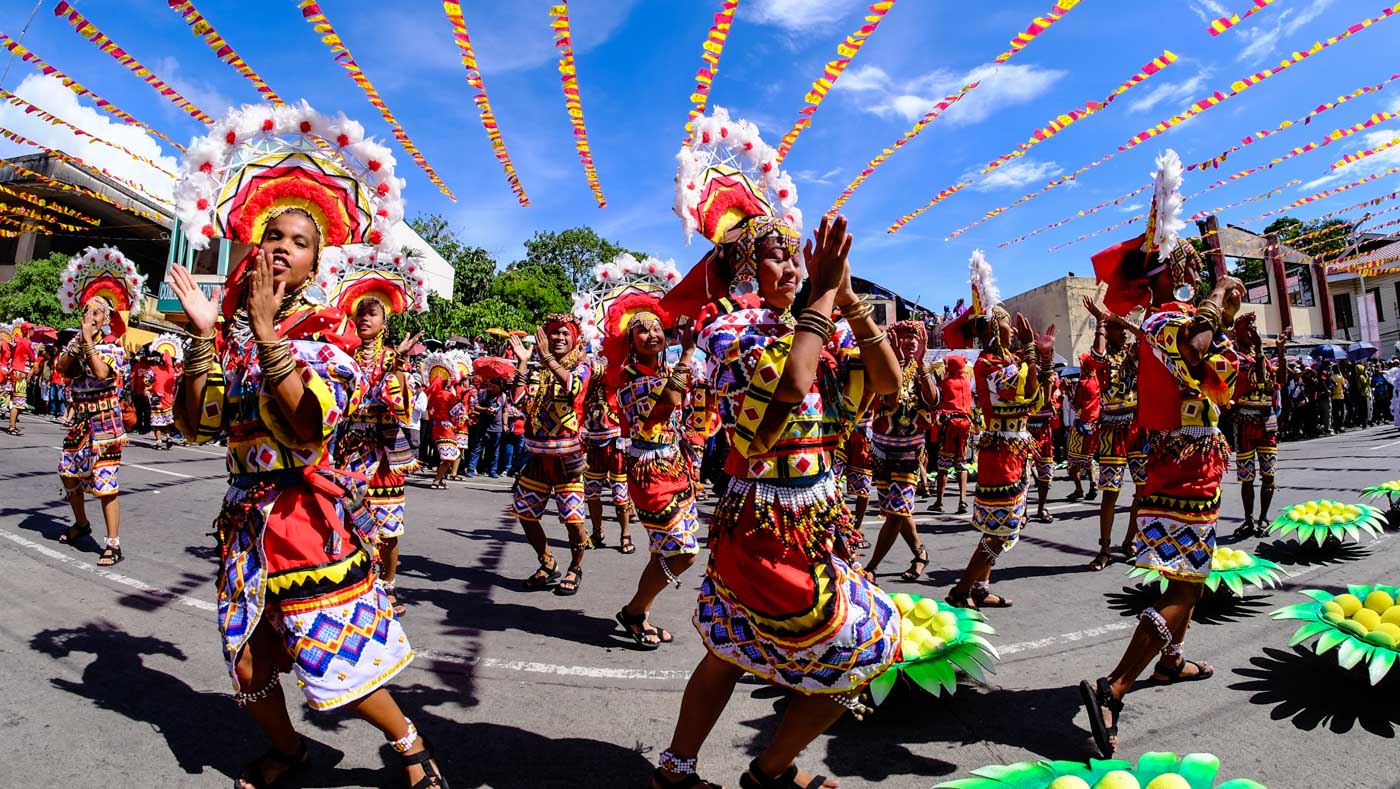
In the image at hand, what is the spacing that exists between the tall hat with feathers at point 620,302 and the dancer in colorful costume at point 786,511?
9.58 feet

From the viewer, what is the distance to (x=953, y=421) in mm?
11359

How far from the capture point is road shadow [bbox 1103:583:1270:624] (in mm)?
4754

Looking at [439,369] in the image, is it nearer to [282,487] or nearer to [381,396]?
[381,396]

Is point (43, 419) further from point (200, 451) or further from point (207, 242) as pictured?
point (207, 242)

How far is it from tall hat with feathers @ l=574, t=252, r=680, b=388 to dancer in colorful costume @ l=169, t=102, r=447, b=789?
2826 millimetres

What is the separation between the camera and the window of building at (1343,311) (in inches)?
1511

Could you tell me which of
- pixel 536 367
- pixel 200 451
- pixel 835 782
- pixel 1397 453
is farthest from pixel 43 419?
pixel 1397 453

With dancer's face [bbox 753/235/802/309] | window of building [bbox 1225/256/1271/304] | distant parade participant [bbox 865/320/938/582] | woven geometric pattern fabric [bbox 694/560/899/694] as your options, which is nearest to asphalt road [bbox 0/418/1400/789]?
distant parade participant [bbox 865/320/938/582]

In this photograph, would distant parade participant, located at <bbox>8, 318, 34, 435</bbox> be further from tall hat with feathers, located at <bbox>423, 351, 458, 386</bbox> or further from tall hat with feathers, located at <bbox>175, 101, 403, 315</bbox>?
tall hat with feathers, located at <bbox>175, 101, 403, 315</bbox>

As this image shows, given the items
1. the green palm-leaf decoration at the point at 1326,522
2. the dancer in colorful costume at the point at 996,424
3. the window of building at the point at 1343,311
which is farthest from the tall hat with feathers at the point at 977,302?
the window of building at the point at 1343,311

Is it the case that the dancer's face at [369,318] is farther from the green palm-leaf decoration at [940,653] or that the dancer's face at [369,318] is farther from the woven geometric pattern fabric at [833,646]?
the green palm-leaf decoration at [940,653]

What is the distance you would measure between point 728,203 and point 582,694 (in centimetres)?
255

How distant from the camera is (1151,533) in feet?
11.8

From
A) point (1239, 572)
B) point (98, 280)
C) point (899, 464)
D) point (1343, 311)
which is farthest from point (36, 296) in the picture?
point (1343, 311)
